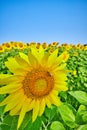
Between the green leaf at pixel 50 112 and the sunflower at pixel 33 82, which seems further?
the green leaf at pixel 50 112

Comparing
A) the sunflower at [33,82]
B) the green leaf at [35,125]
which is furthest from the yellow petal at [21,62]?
the green leaf at [35,125]

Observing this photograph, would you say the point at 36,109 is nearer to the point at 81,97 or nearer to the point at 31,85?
the point at 31,85

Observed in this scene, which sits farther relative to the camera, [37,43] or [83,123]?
[37,43]

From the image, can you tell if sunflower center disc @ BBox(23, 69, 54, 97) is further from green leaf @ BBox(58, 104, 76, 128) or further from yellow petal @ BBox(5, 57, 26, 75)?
green leaf @ BBox(58, 104, 76, 128)

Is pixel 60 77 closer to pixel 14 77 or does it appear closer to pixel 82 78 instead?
pixel 14 77

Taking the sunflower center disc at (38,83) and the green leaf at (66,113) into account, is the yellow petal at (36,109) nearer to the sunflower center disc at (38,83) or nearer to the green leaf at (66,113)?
the sunflower center disc at (38,83)

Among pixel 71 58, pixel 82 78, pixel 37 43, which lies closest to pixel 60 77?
pixel 82 78

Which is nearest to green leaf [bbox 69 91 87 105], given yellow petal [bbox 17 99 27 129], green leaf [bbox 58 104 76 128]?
green leaf [bbox 58 104 76 128]

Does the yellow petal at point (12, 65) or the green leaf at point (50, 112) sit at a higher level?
the yellow petal at point (12, 65)
